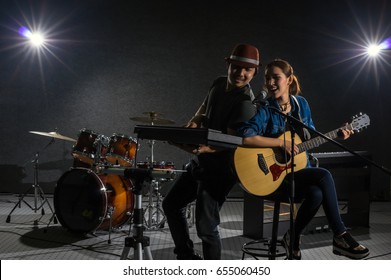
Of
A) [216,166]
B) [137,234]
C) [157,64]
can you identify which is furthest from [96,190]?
[157,64]

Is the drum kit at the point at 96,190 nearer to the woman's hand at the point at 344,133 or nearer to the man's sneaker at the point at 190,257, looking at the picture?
the man's sneaker at the point at 190,257

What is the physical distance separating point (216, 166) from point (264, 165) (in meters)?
0.34

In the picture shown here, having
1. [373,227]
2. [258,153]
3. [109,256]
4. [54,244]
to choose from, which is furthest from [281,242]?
[373,227]

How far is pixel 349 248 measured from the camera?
2309 millimetres

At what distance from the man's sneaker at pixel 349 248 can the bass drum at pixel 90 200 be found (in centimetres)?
221

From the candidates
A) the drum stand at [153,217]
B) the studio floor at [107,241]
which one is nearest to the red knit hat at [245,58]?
the studio floor at [107,241]

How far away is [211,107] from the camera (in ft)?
7.93

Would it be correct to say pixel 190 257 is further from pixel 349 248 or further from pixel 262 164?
pixel 349 248

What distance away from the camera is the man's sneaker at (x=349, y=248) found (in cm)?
229

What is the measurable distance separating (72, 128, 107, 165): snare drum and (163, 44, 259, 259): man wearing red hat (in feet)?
6.31

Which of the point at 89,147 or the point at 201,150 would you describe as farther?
the point at 89,147

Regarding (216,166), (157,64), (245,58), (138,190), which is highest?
Result: (157,64)

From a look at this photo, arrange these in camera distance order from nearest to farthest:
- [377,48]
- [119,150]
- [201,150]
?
[201,150] → [119,150] → [377,48]

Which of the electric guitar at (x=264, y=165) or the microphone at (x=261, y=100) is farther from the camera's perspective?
the electric guitar at (x=264, y=165)
